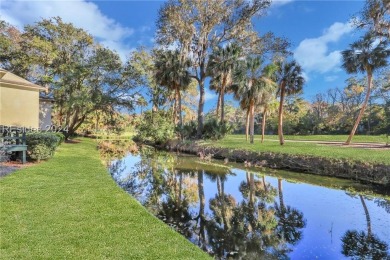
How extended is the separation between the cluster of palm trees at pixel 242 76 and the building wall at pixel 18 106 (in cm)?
1332

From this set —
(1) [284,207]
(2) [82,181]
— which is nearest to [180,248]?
(1) [284,207]

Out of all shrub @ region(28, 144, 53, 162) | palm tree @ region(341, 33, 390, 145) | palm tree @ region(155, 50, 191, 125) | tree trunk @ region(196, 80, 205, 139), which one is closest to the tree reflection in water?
shrub @ region(28, 144, 53, 162)

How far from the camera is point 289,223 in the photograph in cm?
728

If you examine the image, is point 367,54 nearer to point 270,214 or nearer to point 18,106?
point 270,214

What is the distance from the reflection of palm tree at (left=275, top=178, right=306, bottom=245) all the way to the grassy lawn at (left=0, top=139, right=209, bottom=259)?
2617 mm

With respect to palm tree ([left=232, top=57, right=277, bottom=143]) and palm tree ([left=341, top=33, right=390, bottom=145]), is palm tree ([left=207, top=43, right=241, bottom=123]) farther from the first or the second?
palm tree ([left=341, top=33, right=390, bottom=145])

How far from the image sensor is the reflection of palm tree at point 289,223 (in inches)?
253

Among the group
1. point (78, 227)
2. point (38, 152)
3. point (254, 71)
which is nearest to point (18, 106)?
point (38, 152)

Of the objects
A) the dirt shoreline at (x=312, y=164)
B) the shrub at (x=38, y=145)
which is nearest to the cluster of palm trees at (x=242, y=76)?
the dirt shoreline at (x=312, y=164)

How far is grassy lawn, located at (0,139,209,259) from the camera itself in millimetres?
4336

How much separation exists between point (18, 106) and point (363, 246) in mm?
20244

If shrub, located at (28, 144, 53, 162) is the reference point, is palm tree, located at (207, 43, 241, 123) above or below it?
above

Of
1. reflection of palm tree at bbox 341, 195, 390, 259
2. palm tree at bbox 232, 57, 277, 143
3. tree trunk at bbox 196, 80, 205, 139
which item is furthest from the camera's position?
tree trunk at bbox 196, 80, 205, 139

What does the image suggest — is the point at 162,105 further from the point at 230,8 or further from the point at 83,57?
the point at 230,8
